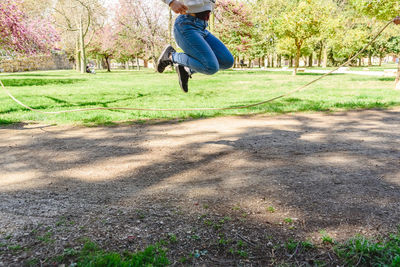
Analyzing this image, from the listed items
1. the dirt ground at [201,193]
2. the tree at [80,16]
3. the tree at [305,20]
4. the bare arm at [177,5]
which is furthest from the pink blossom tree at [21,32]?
the tree at [305,20]

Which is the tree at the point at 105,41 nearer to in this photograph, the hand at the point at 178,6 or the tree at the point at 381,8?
the tree at the point at 381,8

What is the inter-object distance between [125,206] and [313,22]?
21.8 m

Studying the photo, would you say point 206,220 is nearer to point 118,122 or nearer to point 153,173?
point 153,173

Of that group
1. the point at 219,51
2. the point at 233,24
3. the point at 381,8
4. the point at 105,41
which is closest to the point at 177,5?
the point at 219,51

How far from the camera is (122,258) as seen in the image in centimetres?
216

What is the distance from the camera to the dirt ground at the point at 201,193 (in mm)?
2332

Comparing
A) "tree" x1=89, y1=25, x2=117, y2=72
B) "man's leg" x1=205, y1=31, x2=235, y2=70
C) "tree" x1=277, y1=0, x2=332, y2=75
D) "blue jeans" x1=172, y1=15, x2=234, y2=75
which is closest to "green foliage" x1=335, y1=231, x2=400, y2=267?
"blue jeans" x1=172, y1=15, x2=234, y2=75

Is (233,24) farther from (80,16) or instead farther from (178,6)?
(178,6)

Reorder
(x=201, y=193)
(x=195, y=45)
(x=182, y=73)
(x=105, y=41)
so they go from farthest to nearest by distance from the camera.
Answer: (x=105, y=41)
(x=182, y=73)
(x=195, y=45)
(x=201, y=193)

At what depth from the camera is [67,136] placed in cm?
599

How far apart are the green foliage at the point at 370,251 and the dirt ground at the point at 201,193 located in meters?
0.09

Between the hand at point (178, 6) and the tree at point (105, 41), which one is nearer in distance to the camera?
the hand at point (178, 6)

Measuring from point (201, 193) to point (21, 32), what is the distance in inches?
662

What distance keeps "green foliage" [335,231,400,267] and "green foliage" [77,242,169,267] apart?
1.27 m
